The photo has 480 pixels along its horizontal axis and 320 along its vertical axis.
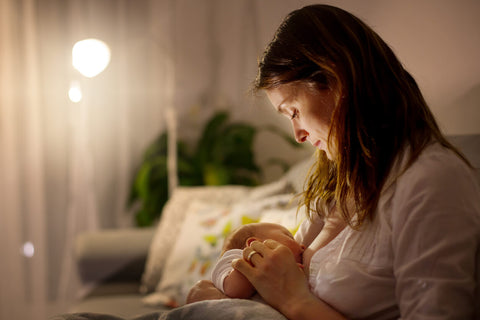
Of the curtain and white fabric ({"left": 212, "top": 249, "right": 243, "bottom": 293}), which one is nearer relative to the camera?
white fabric ({"left": 212, "top": 249, "right": 243, "bottom": 293})

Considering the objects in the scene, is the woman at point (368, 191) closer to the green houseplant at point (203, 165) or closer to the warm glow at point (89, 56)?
the green houseplant at point (203, 165)

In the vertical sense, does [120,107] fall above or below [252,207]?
above

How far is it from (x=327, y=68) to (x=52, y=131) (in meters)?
2.41

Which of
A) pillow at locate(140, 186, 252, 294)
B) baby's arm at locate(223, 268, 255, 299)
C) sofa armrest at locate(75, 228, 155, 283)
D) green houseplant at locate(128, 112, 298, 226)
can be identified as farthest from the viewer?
green houseplant at locate(128, 112, 298, 226)

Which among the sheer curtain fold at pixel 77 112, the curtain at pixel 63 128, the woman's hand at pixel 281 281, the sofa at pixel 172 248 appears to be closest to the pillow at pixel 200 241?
the sofa at pixel 172 248

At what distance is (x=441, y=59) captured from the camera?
1.04 metres

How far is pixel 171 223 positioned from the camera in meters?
2.03

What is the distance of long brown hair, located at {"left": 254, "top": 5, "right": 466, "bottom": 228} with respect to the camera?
813 mm

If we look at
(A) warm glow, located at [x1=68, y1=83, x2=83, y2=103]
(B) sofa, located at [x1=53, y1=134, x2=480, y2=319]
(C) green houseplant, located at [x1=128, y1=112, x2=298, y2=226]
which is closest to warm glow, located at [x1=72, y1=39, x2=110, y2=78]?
(A) warm glow, located at [x1=68, y1=83, x2=83, y2=103]

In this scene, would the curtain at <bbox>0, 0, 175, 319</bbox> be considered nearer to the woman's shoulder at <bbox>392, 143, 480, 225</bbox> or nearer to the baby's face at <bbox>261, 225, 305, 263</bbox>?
the baby's face at <bbox>261, 225, 305, 263</bbox>

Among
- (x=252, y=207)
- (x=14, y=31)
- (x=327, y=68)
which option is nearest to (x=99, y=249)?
(x=252, y=207)

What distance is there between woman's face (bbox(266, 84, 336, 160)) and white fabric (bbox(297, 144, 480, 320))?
0.17 metres

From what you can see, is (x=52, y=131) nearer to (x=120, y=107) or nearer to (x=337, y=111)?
(x=120, y=107)

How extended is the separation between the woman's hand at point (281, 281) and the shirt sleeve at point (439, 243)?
0.50 feet
